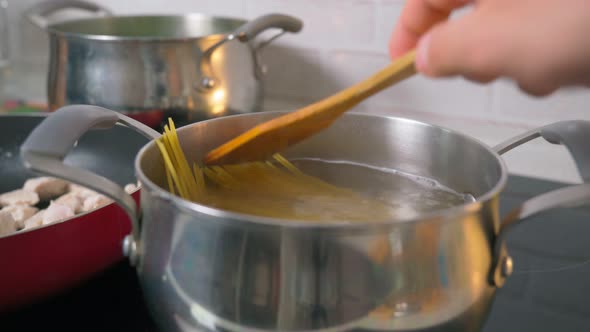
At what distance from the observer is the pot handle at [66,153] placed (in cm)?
44

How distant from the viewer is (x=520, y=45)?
37 cm

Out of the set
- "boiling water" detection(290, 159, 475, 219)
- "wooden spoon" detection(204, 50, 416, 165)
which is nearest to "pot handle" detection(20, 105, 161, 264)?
"wooden spoon" detection(204, 50, 416, 165)

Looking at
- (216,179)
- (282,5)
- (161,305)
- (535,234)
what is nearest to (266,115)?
(216,179)

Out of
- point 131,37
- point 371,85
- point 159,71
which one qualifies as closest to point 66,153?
point 371,85

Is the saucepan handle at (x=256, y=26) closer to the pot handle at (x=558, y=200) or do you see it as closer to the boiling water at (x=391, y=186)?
the boiling water at (x=391, y=186)

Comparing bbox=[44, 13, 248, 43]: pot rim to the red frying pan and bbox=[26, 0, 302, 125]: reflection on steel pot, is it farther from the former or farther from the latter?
the red frying pan

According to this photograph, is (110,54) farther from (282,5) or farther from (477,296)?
(477,296)

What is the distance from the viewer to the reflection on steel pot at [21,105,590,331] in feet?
1.24

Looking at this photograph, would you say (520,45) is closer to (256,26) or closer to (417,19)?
(417,19)

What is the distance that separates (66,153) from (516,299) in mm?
439

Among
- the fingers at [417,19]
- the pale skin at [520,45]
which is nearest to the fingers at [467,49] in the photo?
the pale skin at [520,45]

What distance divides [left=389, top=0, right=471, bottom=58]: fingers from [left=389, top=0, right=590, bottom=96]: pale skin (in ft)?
0.53

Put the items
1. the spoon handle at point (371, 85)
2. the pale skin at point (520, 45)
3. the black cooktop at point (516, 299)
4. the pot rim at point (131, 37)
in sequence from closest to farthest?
1. the pale skin at point (520, 45)
2. the spoon handle at point (371, 85)
3. the black cooktop at point (516, 299)
4. the pot rim at point (131, 37)

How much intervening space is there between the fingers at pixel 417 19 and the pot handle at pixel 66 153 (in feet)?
0.91
